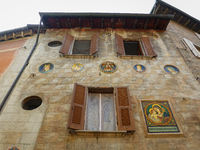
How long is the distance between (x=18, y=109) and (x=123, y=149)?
4.71 metres

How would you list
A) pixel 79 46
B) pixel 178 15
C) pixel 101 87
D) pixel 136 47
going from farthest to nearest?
pixel 178 15, pixel 136 47, pixel 79 46, pixel 101 87

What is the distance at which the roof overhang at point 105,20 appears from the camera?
1115cm

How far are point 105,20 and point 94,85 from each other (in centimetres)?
636

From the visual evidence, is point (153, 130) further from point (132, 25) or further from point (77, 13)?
point (77, 13)

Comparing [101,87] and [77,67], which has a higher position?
[77,67]

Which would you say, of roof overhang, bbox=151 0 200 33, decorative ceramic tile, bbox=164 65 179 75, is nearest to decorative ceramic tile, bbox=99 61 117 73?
decorative ceramic tile, bbox=164 65 179 75

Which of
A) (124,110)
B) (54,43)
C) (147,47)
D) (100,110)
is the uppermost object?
(54,43)

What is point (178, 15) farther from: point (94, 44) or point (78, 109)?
point (78, 109)

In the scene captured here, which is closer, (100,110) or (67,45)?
(100,110)

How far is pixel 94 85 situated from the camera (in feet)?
24.5

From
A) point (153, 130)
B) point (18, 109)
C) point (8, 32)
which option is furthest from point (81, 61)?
point (8, 32)

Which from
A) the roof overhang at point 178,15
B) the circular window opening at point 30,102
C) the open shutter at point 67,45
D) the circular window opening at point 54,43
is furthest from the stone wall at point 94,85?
the roof overhang at point 178,15

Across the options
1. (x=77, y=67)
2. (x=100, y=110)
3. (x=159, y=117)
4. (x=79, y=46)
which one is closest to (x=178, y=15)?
(x=79, y=46)

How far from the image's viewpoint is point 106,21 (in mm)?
11578
